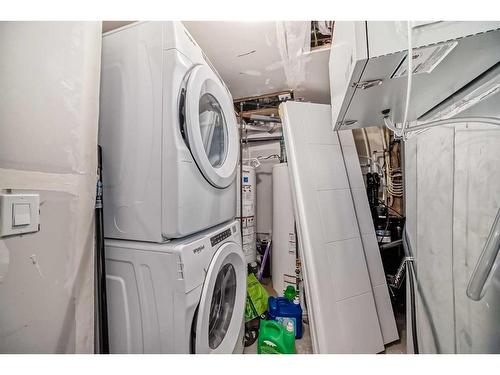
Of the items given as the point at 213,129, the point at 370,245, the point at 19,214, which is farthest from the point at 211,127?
the point at 370,245

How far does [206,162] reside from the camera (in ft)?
2.90

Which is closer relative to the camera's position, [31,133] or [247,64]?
[31,133]

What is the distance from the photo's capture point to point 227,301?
124 centimetres

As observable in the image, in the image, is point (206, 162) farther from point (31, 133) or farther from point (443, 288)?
point (443, 288)

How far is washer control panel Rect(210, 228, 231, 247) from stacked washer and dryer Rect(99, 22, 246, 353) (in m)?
0.02

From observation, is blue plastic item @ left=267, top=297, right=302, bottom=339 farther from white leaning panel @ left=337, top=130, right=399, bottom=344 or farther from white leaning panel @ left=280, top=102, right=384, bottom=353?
white leaning panel @ left=337, top=130, right=399, bottom=344

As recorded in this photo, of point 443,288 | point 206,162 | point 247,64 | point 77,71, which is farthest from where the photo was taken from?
point 247,64

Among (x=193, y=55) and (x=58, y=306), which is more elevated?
(x=193, y=55)

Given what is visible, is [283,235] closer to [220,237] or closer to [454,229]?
[220,237]

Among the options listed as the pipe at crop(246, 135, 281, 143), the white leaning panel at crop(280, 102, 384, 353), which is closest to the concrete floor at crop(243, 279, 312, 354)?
the white leaning panel at crop(280, 102, 384, 353)

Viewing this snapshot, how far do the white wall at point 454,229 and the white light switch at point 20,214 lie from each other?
126cm
